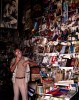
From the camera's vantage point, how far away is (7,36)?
7387 mm

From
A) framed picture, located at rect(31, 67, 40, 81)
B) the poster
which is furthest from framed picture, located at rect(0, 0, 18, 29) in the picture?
the poster

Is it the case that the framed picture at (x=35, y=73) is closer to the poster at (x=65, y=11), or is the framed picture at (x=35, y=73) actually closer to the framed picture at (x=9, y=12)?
the framed picture at (x=9, y=12)

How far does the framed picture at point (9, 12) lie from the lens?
706 cm

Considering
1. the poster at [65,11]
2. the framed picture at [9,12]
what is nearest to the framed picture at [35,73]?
the framed picture at [9,12]

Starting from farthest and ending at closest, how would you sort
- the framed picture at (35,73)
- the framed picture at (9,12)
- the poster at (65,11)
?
the framed picture at (9,12) → the framed picture at (35,73) → the poster at (65,11)

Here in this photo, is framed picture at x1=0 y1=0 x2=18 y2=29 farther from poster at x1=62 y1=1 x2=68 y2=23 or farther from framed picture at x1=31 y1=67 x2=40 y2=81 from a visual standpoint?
poster at x1=62 y1=1 x2=68 y2=23

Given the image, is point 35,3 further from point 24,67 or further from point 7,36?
point 24,67

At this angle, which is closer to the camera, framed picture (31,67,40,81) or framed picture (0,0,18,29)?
framed picture (31,67,40,81)

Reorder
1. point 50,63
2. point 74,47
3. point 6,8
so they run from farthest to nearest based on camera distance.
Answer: point 6,8
point 50,63
point 74,47

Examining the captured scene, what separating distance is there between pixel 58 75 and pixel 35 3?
208 centimetres

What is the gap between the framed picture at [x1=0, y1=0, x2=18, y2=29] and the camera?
7059mm

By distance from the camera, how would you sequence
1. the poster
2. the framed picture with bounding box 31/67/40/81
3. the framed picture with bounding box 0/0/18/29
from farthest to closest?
the framed picture with bounding box 0/0/18/29, the framed picture with bounding box 31/67/40/81, the poster

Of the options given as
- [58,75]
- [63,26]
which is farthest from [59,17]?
[58,75]

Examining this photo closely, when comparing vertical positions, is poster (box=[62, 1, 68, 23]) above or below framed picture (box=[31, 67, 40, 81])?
above
